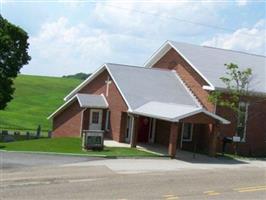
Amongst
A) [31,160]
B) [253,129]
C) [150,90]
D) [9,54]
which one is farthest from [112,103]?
[9,54]

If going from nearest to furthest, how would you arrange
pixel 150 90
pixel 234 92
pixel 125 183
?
pixel 125 183 → pixel 234 92 → pixel 150 90

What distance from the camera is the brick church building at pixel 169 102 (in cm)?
3188

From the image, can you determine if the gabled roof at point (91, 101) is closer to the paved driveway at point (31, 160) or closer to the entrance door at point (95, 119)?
the entrance door at point (95, 119)

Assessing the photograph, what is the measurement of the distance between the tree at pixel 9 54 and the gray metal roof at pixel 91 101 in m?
10.2

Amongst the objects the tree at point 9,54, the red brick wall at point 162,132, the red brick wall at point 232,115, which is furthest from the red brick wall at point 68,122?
the red brick wall at point 232,115

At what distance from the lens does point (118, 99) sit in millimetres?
33125

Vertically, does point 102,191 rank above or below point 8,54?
below

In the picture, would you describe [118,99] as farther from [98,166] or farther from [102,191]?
[102,191]

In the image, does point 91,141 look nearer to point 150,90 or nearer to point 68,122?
point 150,90

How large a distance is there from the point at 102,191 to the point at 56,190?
137 cm

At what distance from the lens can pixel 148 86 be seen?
112 feet

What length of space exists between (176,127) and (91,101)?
9.36 metres

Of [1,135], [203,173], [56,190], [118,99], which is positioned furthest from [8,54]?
[56,190]

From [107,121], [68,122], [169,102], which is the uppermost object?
[169,102]
